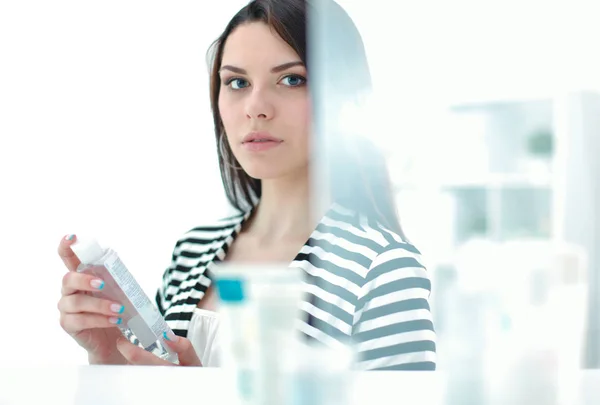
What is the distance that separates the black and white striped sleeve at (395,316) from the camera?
2.26 feet

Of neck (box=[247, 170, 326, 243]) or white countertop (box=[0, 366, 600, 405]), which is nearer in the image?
white countertop (box=[0, 366, 600, 405])

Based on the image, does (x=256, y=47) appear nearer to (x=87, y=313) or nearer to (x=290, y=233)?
(x=290, y=233)

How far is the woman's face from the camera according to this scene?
A: 2.70 ft

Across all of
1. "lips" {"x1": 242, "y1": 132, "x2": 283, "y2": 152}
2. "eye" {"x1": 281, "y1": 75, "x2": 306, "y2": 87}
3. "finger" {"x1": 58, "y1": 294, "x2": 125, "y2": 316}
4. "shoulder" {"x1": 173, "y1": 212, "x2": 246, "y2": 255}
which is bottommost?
"finger" {"x1": 58, "y1": 294, "x2": 125, "y2": 316}

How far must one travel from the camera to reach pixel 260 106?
32.3 inches

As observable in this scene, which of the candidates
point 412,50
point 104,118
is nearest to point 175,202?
point 104,118

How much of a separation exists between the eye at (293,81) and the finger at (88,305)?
0.37m

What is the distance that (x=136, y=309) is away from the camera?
1.90 ft

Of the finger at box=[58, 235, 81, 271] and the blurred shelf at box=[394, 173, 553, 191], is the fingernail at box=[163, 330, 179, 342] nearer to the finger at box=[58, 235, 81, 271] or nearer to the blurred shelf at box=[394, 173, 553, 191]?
the finger at box=[58, 235, 81, 271]

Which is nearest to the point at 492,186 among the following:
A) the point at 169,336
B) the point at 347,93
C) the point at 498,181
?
the point at 498,181

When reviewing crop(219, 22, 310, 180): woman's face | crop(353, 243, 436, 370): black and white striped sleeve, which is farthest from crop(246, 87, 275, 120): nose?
crop(353, 243, 436, 370): black and white striped sleeve

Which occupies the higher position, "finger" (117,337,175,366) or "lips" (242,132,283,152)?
"lips" (242,132,283,152)

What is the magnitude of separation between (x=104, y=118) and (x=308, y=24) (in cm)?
66

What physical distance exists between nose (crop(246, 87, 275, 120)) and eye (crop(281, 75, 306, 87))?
0.03 m
